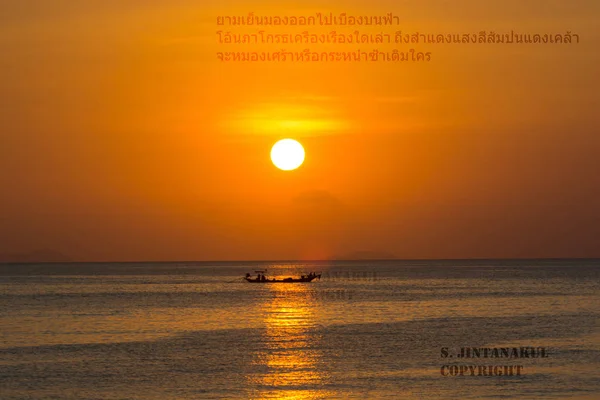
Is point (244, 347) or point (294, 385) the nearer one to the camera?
point (294, 385)

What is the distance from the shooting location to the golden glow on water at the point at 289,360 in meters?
54.2

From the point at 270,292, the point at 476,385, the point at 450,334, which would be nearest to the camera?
the point at 476,385

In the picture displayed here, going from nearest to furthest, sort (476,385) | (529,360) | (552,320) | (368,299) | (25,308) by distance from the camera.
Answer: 1. (476,385)
2. (529,360)
3. (552,320)
4. (25,308)
5. (368,299)

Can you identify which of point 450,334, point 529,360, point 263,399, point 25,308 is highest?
point 25,308

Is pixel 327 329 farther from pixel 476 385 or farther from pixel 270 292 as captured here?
pixel 270 292

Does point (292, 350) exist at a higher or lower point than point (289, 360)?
higher

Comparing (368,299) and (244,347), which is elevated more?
(368,299)

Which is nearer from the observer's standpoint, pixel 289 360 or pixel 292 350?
pixel 289 360

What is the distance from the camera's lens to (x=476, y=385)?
55.4 m

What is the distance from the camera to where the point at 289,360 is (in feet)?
223

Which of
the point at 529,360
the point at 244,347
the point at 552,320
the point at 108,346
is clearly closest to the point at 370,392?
the point at 529,360

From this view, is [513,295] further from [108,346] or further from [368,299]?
[108,346]

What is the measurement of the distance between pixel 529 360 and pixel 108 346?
3493 cm

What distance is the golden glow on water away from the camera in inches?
2133
